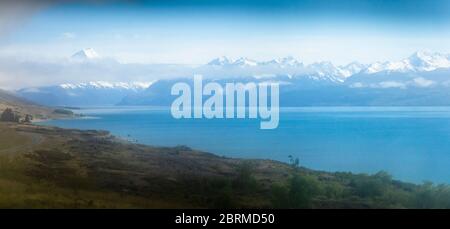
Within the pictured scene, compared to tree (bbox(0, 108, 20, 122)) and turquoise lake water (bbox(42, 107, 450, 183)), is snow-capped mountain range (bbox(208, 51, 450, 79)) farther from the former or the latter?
tree (bbox(0, 108, 20, 122))

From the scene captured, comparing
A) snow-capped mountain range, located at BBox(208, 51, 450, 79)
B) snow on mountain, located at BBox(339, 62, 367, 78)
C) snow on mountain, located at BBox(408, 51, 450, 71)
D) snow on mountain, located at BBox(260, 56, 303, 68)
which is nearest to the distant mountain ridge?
snow-capped mountain range, located at BBox(208, 51, 450, 79)

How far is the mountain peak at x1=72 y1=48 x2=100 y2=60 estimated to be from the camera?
613 centimetres

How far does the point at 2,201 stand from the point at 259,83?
271 centimetres

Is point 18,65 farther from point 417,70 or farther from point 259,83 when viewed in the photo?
point 417,70

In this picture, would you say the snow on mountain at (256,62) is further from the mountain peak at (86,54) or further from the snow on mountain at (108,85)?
the mountain peak at (86,54)

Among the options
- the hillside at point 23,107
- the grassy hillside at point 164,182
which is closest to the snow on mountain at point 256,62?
the grassy hillside at point 164,182

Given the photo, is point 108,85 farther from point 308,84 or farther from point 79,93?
point 308,84

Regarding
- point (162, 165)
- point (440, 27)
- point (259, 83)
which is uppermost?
point (440, 27)

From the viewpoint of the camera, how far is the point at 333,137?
608cm

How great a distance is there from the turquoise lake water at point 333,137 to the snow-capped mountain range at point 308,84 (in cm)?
13

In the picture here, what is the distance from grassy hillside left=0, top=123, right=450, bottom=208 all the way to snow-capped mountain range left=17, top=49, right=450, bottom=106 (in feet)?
1.37

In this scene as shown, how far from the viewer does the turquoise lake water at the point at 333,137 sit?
600cm

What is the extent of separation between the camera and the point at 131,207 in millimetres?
5980

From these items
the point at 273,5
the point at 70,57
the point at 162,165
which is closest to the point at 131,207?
the point at 162,165
